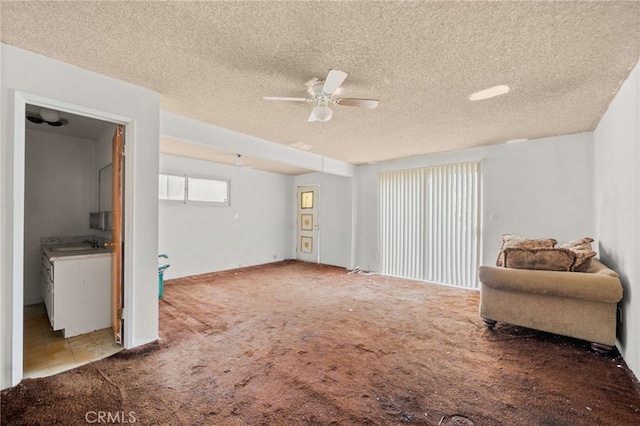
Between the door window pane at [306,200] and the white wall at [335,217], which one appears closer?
the white wall at [335,217]

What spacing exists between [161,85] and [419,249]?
4865mm

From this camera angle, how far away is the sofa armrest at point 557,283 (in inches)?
93.4

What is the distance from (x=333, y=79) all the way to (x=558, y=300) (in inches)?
115

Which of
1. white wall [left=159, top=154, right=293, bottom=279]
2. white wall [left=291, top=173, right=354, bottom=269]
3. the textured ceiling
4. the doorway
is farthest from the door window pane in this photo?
the doorway

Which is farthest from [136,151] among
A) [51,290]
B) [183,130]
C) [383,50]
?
[383,50]

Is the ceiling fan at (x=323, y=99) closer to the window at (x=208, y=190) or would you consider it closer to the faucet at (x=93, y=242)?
the faucet at (x=93, y=242)

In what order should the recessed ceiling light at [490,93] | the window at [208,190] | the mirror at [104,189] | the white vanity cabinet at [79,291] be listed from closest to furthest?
1. the recessed ceiling light at [490,93]
2. the white vanity cabinet at [79,291]
3. the mirror at [104,189]
4. the window at [208,190]

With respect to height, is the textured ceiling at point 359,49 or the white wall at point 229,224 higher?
the textured ceiling at point 359,49

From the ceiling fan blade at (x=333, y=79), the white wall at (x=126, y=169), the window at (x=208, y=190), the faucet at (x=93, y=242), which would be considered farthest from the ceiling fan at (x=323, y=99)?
the window at (x=208, y=190)

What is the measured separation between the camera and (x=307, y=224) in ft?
24.0

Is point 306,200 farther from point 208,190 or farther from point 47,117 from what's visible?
point 47,117

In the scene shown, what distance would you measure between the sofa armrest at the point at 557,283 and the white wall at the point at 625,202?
0.41ft

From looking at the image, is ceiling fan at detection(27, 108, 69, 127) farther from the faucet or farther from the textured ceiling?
the faucet

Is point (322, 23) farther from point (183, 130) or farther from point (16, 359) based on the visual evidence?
point (16, 359)
